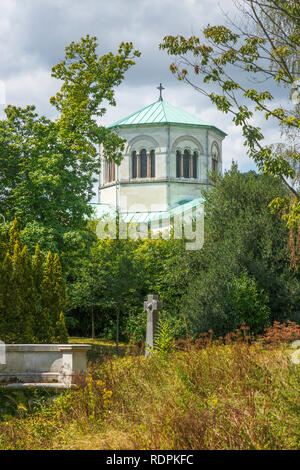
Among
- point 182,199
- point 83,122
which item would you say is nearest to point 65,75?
point 83,122

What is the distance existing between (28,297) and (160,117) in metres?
32.9

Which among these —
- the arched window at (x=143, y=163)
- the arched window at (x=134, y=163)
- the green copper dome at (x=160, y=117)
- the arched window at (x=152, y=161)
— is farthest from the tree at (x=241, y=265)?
the arched window at (x=134, y=163)

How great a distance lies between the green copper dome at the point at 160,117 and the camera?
44.4m

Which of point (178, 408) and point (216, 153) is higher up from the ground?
point (216, 153)

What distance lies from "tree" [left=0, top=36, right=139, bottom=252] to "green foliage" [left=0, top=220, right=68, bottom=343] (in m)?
2.17

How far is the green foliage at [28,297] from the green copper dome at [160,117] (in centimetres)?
3007

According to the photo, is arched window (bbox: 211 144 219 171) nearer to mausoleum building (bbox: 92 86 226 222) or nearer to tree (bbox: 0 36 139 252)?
mausoleum building (bbox: 92 86 226 222)

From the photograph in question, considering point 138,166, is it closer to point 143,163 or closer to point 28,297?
point 143,163

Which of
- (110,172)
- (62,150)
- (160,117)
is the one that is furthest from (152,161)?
(62,150)

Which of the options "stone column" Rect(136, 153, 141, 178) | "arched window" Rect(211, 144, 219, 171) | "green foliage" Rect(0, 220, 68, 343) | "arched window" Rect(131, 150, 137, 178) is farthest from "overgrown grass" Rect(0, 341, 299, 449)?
"arched window" Rect(211, 144, 219, 171)

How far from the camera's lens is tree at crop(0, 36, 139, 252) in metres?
18.6

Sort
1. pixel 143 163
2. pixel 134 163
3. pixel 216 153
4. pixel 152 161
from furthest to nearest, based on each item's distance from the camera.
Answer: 1. pixel 216 153
2. pixel 134 163
3. pixel 143 163
4. pixel 152 161

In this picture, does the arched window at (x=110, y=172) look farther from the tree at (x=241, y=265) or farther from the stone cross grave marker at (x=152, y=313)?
the stone cross grave marker at (x=152, y=313)

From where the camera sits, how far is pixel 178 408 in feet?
21.4
